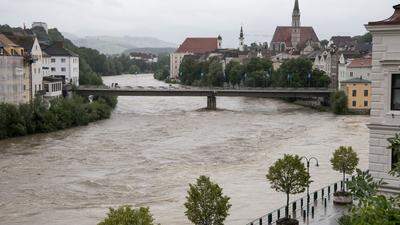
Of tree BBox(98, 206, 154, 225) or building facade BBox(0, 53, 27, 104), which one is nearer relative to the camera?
tree BBox(98, 206, 154, 225)

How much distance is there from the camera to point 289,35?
14550 centimetres

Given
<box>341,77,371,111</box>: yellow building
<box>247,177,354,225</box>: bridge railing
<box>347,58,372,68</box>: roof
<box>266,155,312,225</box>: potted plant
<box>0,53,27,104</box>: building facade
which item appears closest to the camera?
<box>247,177,354,225</box>: bridge railing

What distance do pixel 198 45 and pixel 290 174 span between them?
140817 millimetres

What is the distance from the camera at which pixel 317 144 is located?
39.2 m

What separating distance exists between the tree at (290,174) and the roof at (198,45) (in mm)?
137272

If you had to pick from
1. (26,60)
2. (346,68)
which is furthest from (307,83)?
(26,60)

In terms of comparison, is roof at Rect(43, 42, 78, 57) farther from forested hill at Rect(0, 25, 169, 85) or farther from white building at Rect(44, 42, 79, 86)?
forested hill at Rect(0, 25, 169, 85)

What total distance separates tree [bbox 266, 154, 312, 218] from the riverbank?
28.5 meters

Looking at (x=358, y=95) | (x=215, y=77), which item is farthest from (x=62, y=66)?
(x=215, y=77)

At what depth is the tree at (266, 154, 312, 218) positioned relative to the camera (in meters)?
18.3

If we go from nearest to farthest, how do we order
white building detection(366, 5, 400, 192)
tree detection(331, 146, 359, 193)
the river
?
white building detection(366, 5, 400, 192)
tree detection(331, 146, 359, 193)
the river

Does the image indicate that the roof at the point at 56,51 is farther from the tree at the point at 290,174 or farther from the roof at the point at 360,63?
the tree at the point at 290,174

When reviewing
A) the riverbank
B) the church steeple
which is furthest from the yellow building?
the church steeple

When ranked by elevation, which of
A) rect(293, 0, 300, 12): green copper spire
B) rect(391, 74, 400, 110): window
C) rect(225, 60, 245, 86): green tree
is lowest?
rect(391, 74, 400, 110): window
